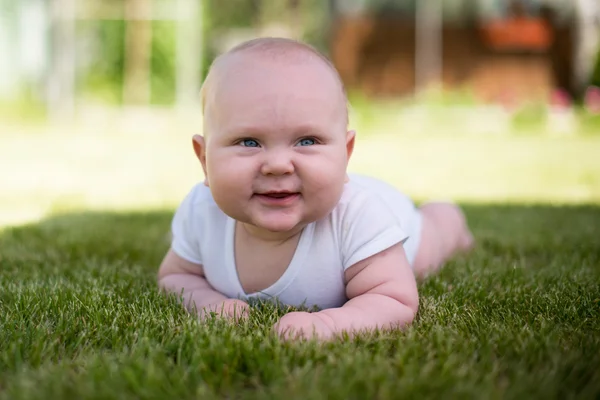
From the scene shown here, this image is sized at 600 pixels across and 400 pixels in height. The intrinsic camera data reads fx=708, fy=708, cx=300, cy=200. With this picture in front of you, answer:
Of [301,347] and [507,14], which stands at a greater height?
[507,14]

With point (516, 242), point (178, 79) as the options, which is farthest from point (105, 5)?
point (516, 242)

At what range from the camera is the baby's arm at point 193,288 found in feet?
6.47

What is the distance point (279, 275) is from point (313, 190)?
1.19 ft

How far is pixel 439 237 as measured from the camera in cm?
306

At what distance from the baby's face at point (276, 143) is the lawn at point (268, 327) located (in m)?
0.32

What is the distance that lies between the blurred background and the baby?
5.81 m

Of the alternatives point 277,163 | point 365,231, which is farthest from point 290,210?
point 365,231

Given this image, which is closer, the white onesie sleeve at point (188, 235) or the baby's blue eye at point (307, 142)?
the baby's blue eye at point (307, 142)

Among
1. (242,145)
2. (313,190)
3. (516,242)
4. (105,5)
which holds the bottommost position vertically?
(516,242)

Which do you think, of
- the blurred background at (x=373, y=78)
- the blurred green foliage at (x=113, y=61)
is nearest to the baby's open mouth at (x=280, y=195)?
the blurred background at (x=373, y=78)

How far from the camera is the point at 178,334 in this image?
1.72 m

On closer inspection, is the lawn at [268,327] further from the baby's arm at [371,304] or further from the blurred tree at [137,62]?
the blurred tree at [137,62]

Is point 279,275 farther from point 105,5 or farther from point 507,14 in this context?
point 507,14

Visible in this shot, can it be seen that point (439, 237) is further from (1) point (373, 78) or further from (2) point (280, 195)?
(1) point (373, 78)
